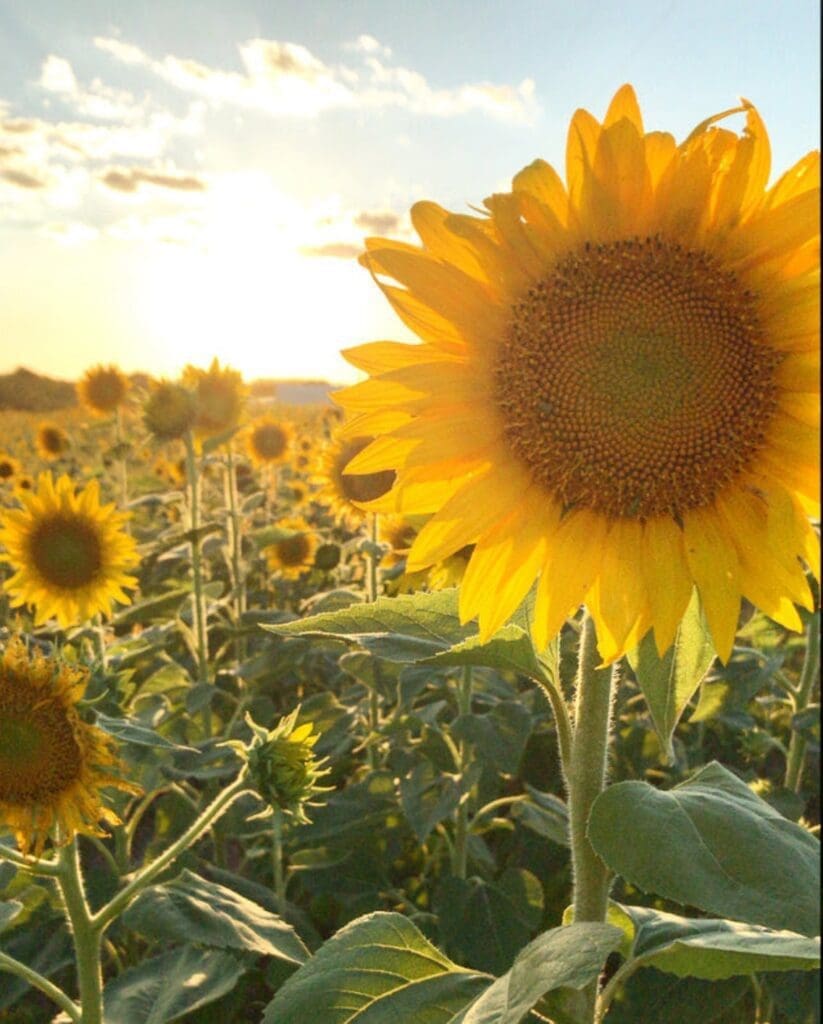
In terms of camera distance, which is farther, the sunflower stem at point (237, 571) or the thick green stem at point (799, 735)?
the sunflower stem at point (237, 571)

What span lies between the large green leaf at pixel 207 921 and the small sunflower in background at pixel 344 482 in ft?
6.76

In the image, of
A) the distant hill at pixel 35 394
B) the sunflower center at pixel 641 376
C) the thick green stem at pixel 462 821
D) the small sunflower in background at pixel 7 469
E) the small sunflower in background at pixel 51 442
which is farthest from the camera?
the distant hill at pixel 35 394

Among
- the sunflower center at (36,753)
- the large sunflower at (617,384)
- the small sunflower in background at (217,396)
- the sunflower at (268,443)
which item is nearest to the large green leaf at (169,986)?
the sunflower center at (36,753)

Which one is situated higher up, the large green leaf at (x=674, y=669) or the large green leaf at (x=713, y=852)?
the large green leaf at (x=674, y=669)

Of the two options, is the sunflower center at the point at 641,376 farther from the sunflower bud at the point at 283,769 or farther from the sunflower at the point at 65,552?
Result: the sunflower at the point at 65,552

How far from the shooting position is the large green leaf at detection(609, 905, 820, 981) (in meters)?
1.14

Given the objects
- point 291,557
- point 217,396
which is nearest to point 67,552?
point 217,396

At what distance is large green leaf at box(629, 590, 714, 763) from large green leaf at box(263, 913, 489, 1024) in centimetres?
48

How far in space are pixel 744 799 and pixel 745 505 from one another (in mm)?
391

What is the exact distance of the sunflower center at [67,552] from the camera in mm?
3754

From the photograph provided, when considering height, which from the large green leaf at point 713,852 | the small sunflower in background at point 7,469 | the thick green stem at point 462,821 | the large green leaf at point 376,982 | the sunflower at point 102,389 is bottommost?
the thick green stem at point 462,821

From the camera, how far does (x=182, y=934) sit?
75.8 inches

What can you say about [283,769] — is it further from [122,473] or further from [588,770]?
[122,473]

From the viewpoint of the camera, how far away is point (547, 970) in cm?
117
